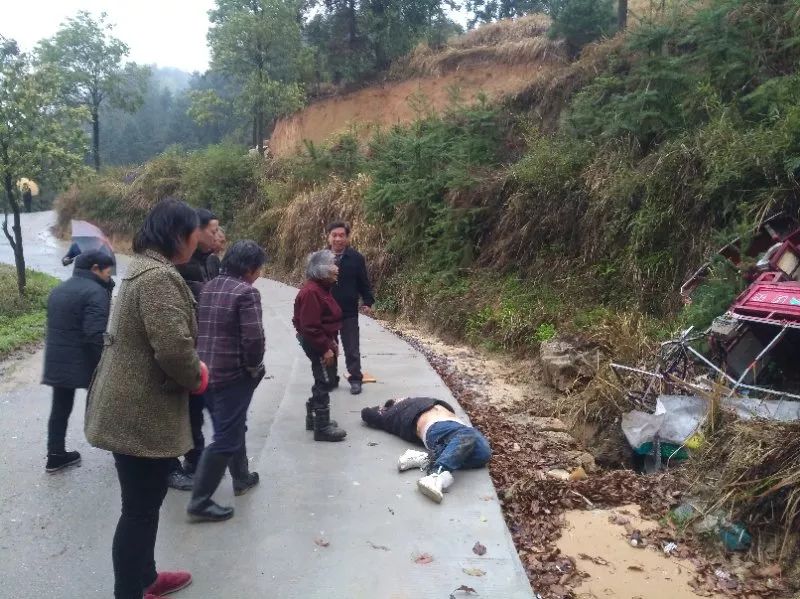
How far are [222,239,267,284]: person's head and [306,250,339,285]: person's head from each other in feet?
3.90

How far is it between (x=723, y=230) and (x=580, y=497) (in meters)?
4.34

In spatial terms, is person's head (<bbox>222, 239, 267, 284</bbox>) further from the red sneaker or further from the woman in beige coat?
the red sneaker

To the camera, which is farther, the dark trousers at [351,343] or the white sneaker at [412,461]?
the dark trousers at [351,343]

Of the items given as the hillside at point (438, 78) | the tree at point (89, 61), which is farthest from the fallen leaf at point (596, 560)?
the tree at point (89, 61)

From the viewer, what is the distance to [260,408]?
6.16 metres

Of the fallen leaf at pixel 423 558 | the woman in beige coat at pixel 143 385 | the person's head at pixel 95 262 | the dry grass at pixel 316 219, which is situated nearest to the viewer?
the woman in beige coat at pixel 143 385

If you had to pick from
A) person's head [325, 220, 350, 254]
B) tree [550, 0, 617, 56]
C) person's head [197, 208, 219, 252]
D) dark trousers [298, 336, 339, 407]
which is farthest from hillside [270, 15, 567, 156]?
person's head [197, 208, 219, 252]

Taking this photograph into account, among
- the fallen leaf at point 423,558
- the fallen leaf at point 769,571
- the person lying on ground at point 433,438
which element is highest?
the person lying on ground at point 433,438

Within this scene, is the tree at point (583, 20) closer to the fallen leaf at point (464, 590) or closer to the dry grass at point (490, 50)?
the dry grass at point (490, 50)

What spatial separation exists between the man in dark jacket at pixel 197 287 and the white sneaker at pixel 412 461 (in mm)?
1316

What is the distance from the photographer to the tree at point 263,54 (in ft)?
72.0

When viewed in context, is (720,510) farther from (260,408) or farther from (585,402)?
(260,408)

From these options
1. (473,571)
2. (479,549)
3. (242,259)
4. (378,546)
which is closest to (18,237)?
(242,259)

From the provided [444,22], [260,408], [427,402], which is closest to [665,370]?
[427,402]
